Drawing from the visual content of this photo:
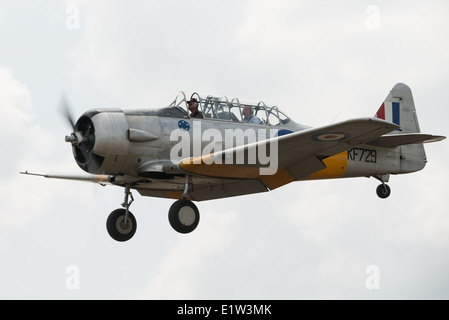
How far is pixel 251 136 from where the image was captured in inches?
574

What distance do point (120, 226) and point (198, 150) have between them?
6.89 ft

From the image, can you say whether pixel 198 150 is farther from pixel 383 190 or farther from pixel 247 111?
pixel 383 190

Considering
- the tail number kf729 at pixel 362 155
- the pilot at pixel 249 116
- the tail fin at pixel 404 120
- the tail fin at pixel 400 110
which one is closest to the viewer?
the pilot at pixel 249 116

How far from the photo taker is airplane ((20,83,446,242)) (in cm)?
1331

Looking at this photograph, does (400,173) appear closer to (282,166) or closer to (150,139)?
(282,166)

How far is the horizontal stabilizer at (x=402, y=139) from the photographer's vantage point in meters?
15.1

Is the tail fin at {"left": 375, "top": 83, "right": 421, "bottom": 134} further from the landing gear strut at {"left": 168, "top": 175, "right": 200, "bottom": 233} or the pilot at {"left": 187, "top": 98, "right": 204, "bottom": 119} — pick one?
the landing gear strut at {"left": 168, "top": 175, "right": 200, "bottom": 233}

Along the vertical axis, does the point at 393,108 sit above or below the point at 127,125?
above

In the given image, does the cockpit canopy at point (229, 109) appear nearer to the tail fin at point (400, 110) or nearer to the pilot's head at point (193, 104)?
the pilot's head at point (193, 104)

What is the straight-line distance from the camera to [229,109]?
1467 cm

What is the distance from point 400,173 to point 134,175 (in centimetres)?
618

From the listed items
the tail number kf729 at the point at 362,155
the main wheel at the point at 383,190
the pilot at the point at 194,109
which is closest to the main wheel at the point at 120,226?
the pilot at the point at 194,109

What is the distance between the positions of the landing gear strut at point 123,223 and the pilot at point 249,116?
2.54 m

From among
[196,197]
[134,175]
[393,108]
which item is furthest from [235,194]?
[393,108]
